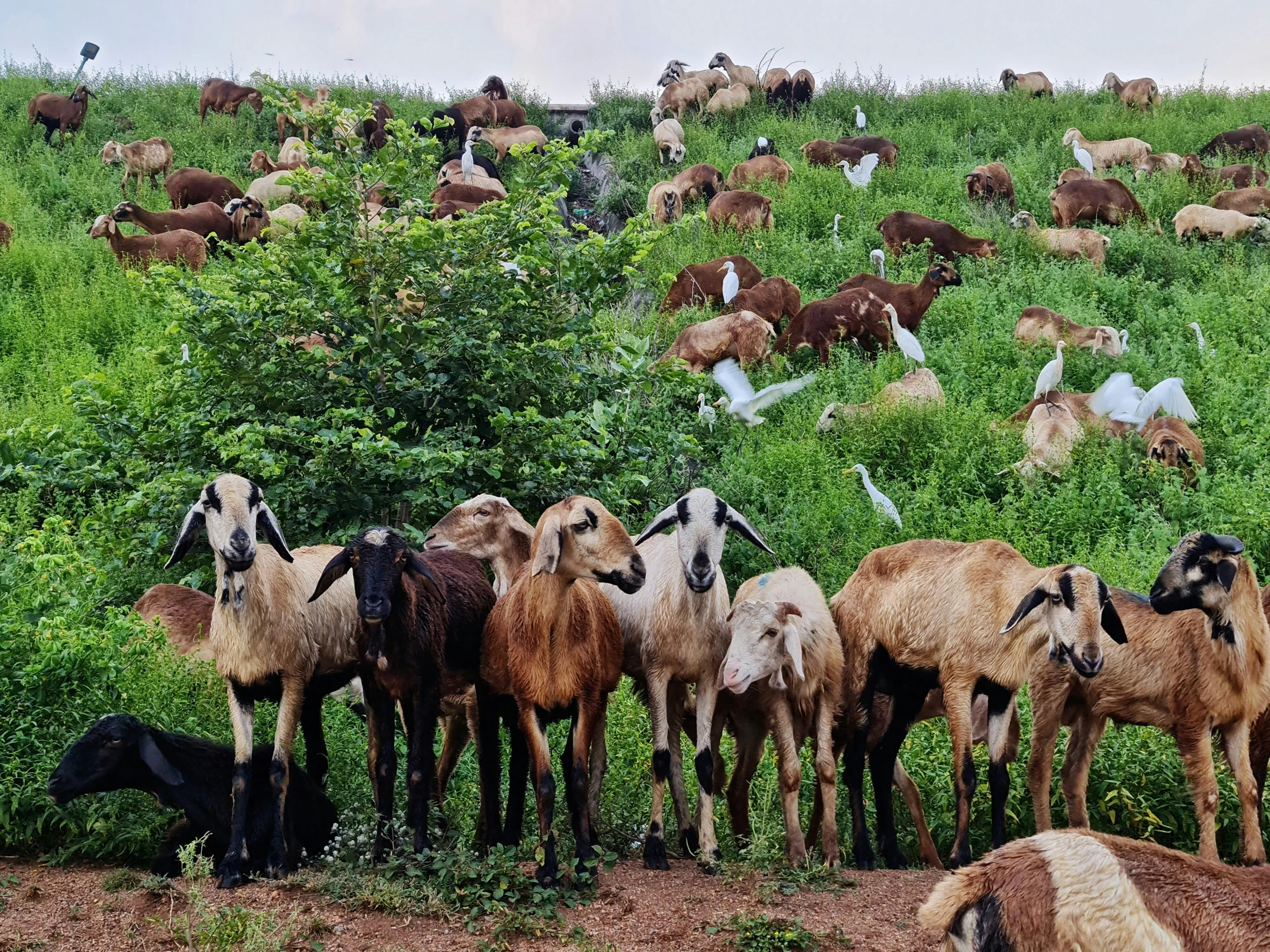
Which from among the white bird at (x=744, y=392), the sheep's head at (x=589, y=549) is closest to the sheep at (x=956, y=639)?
the sheep's head at (x=589, y=549)

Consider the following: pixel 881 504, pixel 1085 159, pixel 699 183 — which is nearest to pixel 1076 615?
pixel 881 504

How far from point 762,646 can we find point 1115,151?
1920 centimetres

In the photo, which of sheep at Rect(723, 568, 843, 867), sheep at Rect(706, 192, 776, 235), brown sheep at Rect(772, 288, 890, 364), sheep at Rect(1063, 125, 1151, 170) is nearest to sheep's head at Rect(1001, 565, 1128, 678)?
sheep at Rect(723, 568, 843, 867)

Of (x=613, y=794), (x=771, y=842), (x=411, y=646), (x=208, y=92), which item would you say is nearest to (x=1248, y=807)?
(x=771, y=842)

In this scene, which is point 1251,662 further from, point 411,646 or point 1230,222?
point 1230,222

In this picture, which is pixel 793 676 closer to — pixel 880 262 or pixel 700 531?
pixel 700 531

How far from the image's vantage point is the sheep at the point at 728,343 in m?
14.8

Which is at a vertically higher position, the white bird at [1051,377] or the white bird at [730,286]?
the white bird at [730,286]

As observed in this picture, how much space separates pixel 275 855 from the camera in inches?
241

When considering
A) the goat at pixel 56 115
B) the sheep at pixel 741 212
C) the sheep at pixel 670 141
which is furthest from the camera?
the sheep at pixel 670 141

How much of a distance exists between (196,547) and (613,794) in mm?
3991

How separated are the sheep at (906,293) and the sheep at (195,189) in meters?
10.8

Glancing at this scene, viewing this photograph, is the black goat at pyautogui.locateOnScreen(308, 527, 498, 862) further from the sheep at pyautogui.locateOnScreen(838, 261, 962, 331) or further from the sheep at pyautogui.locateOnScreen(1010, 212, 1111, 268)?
the sheep at pyautogui.locateOnScreen(1010, 212, 1111, 268)

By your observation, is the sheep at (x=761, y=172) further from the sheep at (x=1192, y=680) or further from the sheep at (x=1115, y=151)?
the sheep at (x=1192, y=680)
